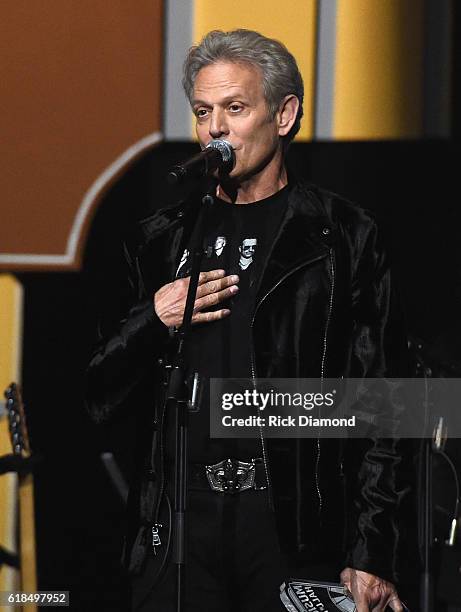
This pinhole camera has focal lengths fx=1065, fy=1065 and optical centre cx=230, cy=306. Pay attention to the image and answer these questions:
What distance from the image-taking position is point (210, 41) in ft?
7.98

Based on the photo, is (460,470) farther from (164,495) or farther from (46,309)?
(46,309)

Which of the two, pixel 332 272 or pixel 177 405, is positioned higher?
pixel 332 272

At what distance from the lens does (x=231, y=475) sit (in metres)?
2.24

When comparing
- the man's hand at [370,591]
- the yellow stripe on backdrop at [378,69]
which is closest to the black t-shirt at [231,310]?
the man's hand at [370,591]

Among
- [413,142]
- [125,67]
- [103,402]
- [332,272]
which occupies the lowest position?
[103,402]

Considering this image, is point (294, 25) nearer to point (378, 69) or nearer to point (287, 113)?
point (378, 69)

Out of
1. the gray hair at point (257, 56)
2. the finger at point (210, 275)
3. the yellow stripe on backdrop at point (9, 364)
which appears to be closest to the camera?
Result: the finger at point (210, 275)

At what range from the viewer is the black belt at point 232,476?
7.34ft

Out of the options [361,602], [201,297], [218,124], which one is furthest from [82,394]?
[361,602]

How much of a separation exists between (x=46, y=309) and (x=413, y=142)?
1.24 m

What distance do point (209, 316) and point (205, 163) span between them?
340 mm

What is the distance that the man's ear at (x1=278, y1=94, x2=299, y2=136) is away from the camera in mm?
2457

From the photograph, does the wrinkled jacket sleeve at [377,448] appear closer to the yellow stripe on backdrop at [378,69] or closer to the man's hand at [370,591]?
the man's hand at [370,591]

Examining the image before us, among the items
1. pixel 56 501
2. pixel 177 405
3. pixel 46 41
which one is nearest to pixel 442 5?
pixel 46 41
